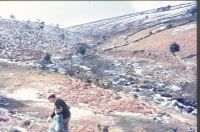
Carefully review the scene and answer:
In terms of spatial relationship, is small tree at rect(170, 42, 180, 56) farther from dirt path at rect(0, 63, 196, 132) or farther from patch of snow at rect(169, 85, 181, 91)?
dirt path at rect(0, 63, 196, 132)

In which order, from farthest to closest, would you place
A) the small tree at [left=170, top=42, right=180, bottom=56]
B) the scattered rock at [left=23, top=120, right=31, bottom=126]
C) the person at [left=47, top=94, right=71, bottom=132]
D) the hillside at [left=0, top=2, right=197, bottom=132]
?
1. the small tree at [left=170, top=42, right=180, bottom=56]
2. the hillside at [left=0, top=2, right=197, bottom=132]
3. the scattered rock at [left=23, top=120, right=31, bottom=126]
4. the person at [left=47, top=94, right=71, bottom=132]

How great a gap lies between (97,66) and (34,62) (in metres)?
3.97

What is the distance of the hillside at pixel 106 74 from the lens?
56.8 feet

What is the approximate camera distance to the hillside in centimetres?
1731

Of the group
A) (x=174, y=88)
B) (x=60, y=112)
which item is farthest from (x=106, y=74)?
(x=60, y=112)

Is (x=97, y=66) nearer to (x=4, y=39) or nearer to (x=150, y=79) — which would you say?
(x=150, y=79)

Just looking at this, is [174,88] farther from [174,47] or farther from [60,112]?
[60,112]

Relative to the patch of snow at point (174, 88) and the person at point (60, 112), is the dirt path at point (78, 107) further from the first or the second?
the person at point (60, 112)

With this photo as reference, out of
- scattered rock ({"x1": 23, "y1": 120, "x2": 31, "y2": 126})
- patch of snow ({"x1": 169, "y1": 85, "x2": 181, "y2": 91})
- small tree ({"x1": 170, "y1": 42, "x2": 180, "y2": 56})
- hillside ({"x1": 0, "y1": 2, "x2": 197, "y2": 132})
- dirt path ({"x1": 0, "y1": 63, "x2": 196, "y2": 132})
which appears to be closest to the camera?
scattered rock ({"x1": 23, "y1": 120, "x2": 31, "y2": 126})

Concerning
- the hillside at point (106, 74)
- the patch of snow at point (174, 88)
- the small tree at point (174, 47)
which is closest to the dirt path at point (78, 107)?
the hillside at point (106, 74)

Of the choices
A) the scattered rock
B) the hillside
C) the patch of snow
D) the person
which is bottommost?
the patch of snow

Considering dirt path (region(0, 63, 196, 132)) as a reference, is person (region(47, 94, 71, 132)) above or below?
above

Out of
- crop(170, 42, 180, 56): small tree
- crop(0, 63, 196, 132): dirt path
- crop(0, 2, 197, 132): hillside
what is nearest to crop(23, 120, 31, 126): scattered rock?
crop(0, 63, 196, 132): dirt path

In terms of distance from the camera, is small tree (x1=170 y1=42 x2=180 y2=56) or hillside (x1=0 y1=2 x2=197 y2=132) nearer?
hillside (x1=0 y1=2 x2=197 y2=132)
